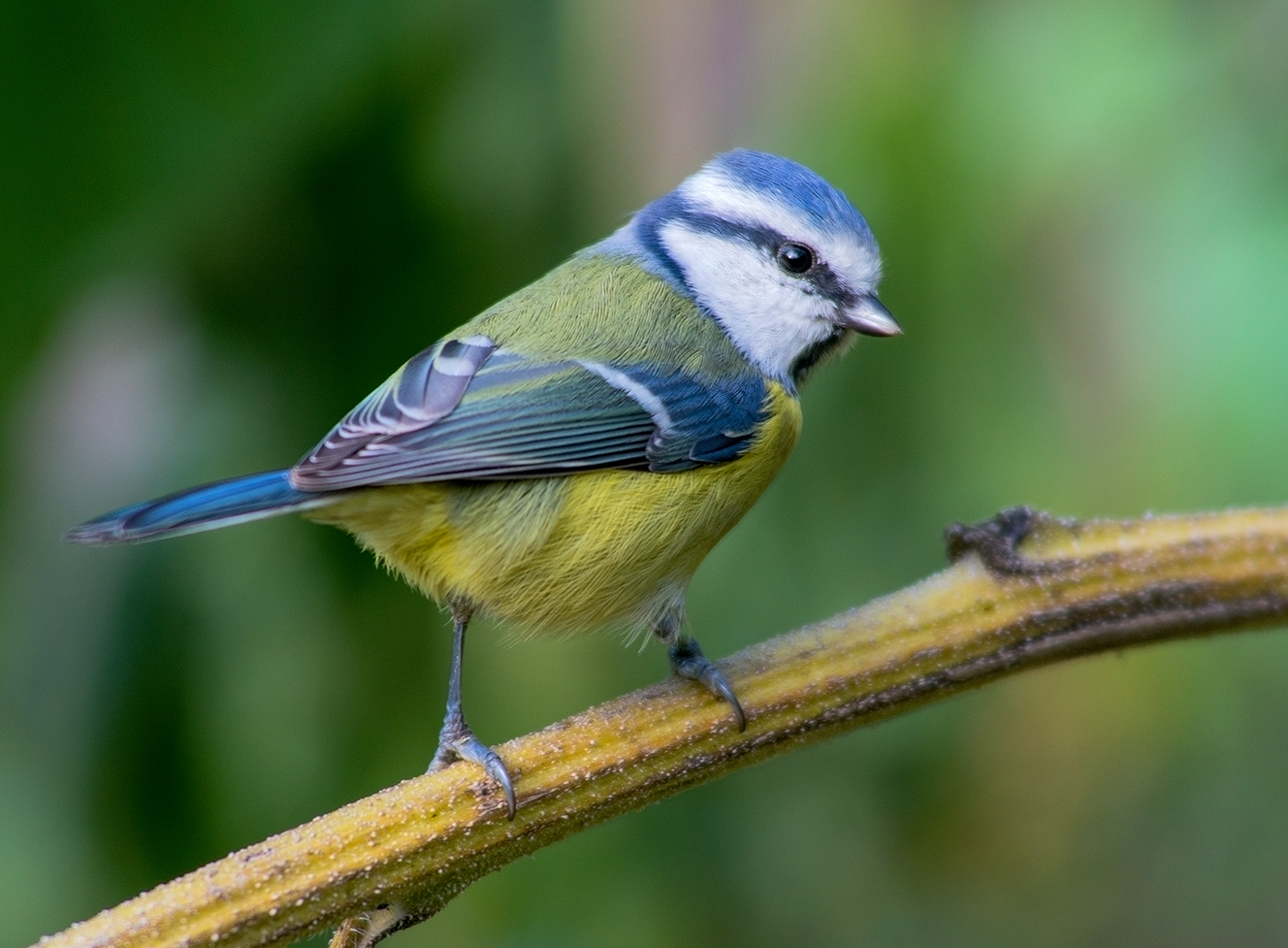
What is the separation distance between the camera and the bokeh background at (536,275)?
1815mm

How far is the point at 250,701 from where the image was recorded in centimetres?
213

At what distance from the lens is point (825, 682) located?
5.09ft


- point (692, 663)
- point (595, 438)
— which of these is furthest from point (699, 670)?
point (595, 438)

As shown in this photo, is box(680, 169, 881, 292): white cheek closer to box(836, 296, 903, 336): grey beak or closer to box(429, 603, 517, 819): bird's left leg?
box(836, 296, 903, 336): grey beak

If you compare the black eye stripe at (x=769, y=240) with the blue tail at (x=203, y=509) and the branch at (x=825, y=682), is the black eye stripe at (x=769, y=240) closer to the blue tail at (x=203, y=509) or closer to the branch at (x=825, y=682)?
the branch at (x=825, y=682)

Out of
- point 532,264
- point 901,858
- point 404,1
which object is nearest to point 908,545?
point 901,858

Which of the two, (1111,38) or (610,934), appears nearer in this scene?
(1111,38)

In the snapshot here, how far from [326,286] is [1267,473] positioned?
138 cm

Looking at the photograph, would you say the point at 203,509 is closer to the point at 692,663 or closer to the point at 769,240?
the point at 692,663

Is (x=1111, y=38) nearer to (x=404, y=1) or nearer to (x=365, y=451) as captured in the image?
(x=404, y=1)

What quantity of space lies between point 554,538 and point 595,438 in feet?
0.54

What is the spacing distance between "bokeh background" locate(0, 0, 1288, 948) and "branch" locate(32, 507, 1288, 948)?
0.71ft

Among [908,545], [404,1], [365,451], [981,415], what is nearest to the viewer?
[365,451]

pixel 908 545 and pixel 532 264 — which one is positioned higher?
pixel 532 264
